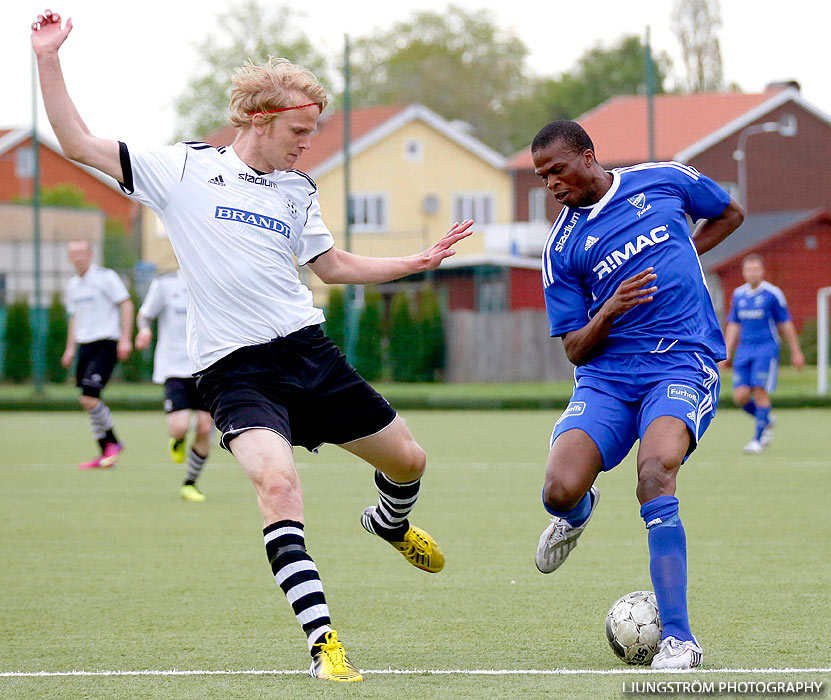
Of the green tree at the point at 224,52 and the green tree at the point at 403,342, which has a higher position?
the green tree at the point at 224,52

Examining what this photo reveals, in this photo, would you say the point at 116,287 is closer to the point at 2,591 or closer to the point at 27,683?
the point at 2,591

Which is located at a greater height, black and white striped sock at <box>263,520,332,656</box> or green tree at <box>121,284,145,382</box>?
green tree at <box>121,284,145,382</box>

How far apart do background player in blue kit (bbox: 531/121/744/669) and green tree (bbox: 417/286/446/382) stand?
2673 centimetres

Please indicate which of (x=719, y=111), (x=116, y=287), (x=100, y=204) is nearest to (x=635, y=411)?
(x=116, y=287)

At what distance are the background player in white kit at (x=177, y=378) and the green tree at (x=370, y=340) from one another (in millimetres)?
18846

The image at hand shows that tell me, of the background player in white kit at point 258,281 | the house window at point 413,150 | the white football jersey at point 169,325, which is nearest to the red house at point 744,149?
the house window at point 413,150

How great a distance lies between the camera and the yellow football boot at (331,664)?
4961 millimetres

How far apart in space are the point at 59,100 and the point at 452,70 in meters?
71.5

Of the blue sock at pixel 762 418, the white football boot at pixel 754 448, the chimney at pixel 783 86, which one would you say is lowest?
the white football boot at pixel 754 448

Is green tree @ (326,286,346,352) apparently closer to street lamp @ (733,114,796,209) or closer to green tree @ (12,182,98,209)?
street lamp @ (733,114,796,209)

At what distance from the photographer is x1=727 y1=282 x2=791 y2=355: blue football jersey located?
15922 mm

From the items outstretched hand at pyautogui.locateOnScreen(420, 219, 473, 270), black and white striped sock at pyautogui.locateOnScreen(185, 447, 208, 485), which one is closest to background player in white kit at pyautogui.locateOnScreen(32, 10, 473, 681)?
outstretched hand at pyautogui.locateOnScreen(420, 219, 473, 270)

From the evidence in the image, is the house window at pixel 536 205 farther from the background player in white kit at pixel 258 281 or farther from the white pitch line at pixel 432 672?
the white pitch line at pixel 432 672

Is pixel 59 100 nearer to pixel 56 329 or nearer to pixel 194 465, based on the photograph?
pixel 194 465
